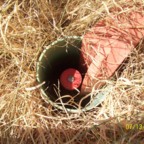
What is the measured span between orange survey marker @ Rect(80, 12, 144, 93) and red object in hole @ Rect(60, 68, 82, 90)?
35 mm

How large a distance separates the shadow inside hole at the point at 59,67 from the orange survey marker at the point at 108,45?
4cm

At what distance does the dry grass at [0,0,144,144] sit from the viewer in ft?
3.07

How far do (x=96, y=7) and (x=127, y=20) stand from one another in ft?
0.43

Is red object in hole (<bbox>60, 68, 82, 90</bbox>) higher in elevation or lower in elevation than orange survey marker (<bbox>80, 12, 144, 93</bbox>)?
lower

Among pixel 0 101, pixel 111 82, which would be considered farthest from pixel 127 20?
pixel 0 101

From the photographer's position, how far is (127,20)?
3.12ft

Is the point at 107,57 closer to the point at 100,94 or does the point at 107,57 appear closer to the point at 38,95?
the point at 100,94

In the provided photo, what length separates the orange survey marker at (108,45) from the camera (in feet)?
2.99
